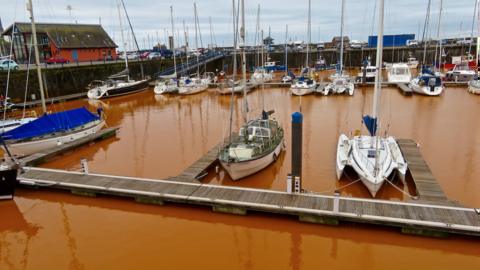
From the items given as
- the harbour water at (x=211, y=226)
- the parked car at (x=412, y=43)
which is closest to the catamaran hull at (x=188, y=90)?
the harbour water at (x=211, y=226)

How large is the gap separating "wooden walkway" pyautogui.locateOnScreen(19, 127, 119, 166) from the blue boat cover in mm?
994

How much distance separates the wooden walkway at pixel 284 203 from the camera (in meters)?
9.81

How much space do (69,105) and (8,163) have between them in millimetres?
23356

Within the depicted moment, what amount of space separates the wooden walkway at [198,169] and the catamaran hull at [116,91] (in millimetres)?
25620

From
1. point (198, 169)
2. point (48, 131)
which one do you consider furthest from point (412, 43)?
point (48, 131)

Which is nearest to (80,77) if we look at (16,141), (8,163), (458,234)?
(16,141)

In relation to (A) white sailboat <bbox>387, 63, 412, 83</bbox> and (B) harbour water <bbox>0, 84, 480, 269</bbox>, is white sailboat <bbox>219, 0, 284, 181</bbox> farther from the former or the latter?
(A) white sailboat <bbox>387, 63, 412, 83</bbox>

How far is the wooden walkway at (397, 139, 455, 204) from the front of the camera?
1123 cm

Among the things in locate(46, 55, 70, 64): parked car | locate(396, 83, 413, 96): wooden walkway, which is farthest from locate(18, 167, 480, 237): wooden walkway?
locate(46, 55, 70, 64): parked car

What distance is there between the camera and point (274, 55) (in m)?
69.7

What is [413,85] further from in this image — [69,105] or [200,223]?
[69,105]

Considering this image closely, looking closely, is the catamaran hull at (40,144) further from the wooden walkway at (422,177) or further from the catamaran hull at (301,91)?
the catamaran hull at (301,91)

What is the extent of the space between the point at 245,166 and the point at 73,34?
45.8 m

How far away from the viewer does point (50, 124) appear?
19000 mm
